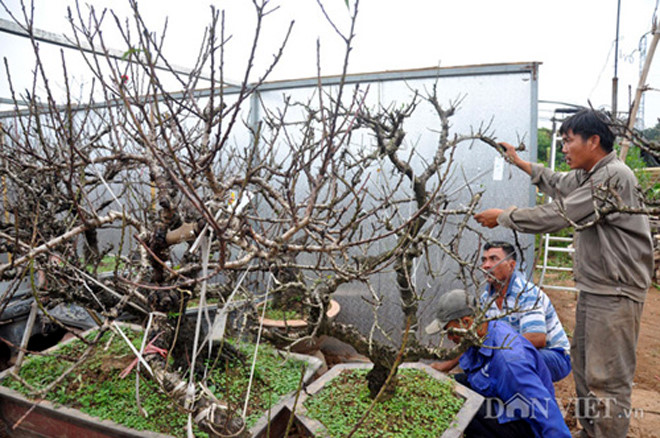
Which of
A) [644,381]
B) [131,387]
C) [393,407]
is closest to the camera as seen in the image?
[393,407]

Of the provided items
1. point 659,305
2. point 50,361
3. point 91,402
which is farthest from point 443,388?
point 659,305

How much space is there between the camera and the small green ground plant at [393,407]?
6.79ft

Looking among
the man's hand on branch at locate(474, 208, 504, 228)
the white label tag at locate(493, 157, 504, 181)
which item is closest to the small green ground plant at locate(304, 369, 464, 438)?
the man's hand on branch at locate(474, 208, 504, 228)

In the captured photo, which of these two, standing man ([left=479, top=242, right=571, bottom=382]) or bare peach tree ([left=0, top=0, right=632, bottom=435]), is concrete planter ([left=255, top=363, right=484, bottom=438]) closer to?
bare peach tree ([left=0, top=0, right=632, bottom=435])

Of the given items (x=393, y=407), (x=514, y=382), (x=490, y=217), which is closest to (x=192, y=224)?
(x=393, y=407)

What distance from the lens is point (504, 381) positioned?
2.15 meters

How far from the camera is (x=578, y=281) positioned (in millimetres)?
2740

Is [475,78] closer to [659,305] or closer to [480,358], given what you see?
[480,358]

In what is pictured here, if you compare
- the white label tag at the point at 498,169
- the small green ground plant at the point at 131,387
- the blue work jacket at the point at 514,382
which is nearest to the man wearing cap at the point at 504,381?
the blue work jacket at the point at 514,382

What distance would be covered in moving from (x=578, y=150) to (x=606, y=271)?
2.55ft

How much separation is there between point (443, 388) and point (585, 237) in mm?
1341

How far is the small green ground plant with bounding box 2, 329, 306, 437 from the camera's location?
6.96 ft

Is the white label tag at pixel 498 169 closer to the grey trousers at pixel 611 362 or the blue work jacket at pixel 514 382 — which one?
the grey trousers at pixel 611 362

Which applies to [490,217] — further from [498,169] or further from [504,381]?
[498,169]
